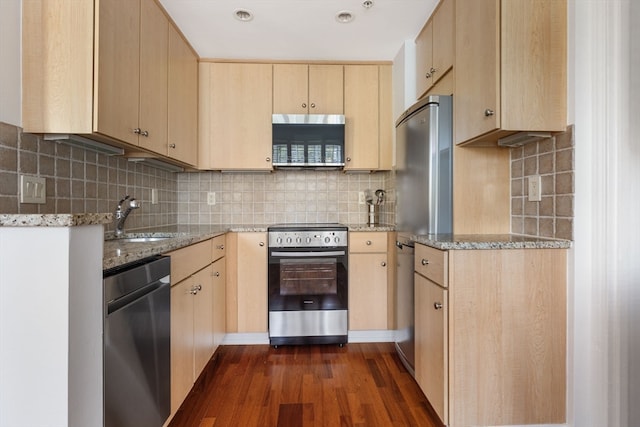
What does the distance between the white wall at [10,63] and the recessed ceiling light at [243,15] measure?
3.61 feet

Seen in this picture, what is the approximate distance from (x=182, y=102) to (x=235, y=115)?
1.55 feet

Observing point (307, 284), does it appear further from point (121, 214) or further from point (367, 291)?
point (121, 214)

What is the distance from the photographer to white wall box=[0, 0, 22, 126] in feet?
3.83

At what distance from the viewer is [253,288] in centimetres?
240

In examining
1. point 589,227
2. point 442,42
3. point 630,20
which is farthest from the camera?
point 442,42

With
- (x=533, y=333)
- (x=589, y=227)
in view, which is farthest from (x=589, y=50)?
(x=533, y=333)

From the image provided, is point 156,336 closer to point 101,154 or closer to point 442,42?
point 101,154

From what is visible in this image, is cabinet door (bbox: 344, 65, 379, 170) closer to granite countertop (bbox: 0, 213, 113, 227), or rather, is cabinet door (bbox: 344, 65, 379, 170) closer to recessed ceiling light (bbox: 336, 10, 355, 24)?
recessed ceiling light (bbox: 336, 10, 355, 24)

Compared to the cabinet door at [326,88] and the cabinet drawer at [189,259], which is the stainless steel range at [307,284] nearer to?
the cabinet drawer at [189,259]

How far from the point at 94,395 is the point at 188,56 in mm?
2252

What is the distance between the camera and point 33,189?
48.9 inches

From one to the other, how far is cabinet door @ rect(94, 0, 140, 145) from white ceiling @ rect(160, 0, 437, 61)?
53cm

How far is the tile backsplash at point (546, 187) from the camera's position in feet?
4.45

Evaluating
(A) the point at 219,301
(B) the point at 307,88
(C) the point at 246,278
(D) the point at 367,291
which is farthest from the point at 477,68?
(A) the point at 219,301
